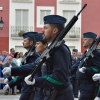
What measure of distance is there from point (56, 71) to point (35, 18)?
1076 inches

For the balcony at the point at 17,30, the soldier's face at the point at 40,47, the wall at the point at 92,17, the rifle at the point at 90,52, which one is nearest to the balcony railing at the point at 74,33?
the wall at the point at 92,17

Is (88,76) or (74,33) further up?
(74,33)

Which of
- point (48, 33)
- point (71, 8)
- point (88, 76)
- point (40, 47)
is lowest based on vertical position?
point (88, 76)

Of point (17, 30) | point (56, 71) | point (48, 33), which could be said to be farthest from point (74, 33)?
point (56, 71)

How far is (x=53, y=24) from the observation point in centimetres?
618

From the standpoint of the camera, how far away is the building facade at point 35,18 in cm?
3234

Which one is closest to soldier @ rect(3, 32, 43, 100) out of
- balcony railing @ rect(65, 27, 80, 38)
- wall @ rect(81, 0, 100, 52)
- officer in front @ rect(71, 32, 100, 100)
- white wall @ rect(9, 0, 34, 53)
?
officer in front @ rect(71, 32, 100, 100)

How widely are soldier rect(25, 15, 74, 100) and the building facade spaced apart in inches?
1008

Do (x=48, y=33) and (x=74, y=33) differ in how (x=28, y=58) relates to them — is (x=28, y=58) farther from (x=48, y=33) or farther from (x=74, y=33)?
(x=74, y=33)

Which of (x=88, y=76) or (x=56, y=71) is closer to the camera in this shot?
(x=56, y=71)

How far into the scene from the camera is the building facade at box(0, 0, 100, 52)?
32.3m

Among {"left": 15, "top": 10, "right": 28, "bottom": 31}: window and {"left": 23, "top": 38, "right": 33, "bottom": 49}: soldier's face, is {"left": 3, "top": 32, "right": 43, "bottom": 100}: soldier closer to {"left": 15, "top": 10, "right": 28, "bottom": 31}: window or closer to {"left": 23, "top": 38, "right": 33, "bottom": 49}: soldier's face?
{"left": 23, "top": 38, "right": 33, "bottom": 49}: soldier's face

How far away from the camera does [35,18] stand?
108ft

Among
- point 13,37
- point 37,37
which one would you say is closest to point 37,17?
point 13,37
